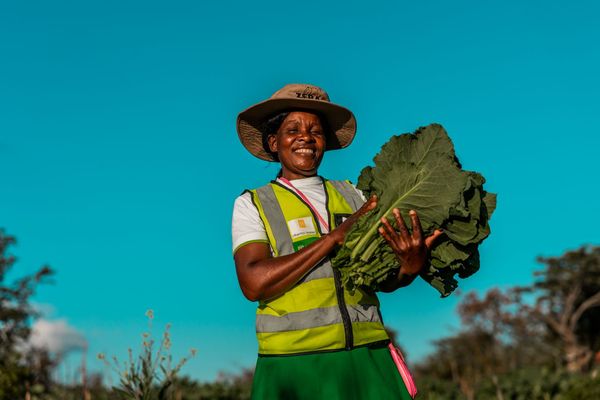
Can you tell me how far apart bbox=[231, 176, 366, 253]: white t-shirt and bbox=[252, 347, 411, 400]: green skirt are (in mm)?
537

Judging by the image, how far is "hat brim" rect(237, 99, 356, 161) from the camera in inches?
135

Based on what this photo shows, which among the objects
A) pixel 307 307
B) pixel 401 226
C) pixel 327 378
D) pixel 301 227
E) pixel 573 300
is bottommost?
pixel 327 378

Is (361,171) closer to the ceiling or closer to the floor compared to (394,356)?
closer to the ceiling

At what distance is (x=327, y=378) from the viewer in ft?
9.02

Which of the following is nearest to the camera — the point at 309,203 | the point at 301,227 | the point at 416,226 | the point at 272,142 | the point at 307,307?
the point at 416,226

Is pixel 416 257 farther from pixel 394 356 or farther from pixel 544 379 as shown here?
pixel 544 379

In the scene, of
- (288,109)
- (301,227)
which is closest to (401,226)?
(301,227)

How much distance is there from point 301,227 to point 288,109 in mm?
791

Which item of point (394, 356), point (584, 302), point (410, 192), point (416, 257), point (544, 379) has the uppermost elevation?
point (584, 302)

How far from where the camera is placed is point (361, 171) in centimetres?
295

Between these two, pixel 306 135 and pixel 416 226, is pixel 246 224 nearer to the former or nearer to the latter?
pixel 306 135

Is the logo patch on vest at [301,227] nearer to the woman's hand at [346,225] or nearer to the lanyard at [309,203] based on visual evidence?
the lanyard at [309,203]

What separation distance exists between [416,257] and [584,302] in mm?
34861

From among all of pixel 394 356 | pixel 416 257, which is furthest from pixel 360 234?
pixel 394 356
